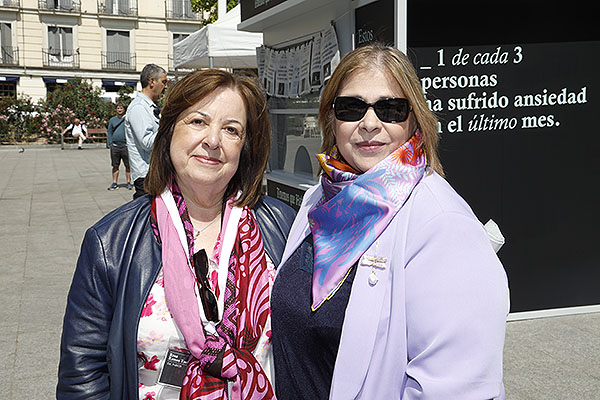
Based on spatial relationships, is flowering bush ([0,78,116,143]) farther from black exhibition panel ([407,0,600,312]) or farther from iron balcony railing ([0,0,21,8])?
black exhibition panel ([407,0,600,312])

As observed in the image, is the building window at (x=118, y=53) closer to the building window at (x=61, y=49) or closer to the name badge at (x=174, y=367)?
the building window at (x=61, y=49)

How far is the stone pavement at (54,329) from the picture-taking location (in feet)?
12.5

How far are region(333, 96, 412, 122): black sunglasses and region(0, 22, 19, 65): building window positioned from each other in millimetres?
41993

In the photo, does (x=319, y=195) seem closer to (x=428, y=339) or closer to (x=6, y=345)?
(x=428, y=339)

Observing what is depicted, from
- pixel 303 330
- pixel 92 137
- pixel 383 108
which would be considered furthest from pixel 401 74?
pixel 92 137

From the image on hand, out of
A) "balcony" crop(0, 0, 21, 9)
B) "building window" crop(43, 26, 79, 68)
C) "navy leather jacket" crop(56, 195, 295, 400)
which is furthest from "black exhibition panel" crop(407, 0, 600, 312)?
"balcony" crop(0, 0, 21, 9)

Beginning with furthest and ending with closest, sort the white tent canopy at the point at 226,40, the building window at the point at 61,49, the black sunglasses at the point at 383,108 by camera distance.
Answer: the building window at the point at 61,49 → the white tent canopy at the point at 226,40 → the black sunglasses at the point at 383,108

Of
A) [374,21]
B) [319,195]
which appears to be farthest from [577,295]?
[319,195]

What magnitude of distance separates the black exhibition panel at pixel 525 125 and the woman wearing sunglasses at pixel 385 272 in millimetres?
2592

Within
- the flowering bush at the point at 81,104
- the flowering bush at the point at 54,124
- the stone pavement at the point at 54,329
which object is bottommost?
the stone pavement at the point at 54,329

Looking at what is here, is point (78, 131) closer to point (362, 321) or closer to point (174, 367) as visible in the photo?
point (174, 367)

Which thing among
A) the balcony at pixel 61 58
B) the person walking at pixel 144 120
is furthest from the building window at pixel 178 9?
the person walking at pixel 144 120

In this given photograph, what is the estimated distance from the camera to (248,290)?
2.00m

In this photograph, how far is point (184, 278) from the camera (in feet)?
6.25
